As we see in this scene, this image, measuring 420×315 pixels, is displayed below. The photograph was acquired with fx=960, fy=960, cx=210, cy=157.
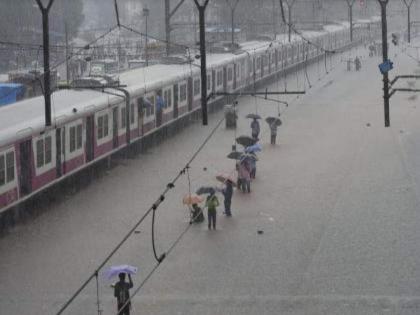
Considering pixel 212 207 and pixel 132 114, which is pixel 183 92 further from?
pixel 212 207

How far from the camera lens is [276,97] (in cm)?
4006

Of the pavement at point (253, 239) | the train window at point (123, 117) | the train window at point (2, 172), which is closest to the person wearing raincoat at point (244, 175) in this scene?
the pavement at point (253, 239)

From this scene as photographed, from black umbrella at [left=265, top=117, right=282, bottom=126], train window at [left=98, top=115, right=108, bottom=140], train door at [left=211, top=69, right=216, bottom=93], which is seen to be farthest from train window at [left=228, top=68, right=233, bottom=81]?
train window at [left=98, top=115, right=108, bottom=140]

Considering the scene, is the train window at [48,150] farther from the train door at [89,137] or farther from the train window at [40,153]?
the train door at [89,137]

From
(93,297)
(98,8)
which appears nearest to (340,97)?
(93,297)

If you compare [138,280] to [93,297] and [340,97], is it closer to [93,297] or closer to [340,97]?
[93,297]

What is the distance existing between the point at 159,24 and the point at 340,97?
31.5 m

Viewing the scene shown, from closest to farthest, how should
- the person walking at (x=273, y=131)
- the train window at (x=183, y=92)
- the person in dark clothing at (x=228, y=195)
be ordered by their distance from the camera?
1. the person in dark clothing at (x=228, y=195)
2. the person walking at (x=273, y=131)
3. the train window at (x=183, y=92)

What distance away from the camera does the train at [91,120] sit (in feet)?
59.3

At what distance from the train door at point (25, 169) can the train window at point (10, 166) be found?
0.37m

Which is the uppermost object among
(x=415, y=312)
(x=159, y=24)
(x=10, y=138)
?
(x=159, y=24)

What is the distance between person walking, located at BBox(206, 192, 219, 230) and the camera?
17417mm

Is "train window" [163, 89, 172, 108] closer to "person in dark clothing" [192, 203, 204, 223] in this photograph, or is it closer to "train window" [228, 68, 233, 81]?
"train window" [228, 68, 233, 81]

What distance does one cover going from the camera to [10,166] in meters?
17.6
